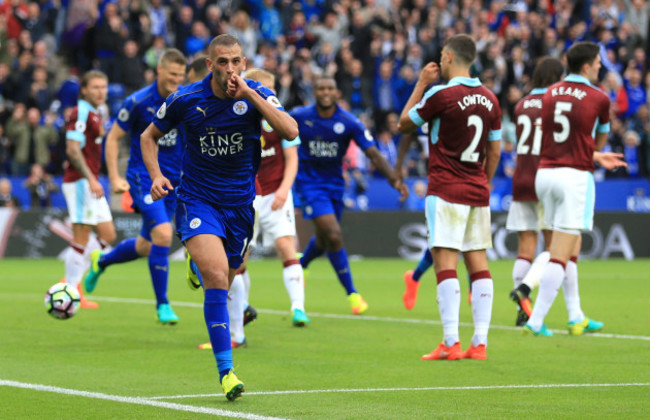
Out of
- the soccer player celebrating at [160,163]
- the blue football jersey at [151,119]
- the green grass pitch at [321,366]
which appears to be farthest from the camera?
the blue football jersey at [151,119]

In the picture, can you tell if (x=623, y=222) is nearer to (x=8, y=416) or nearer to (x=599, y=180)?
(x=599, y=180)

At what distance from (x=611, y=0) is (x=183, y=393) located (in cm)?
2566

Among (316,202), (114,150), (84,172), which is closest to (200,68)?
(114,150)

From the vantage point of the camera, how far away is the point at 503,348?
32.2 ft

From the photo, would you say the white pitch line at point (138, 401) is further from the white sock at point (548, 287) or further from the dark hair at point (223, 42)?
the white sock at point (548, 287)

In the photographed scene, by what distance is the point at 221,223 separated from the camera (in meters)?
7.68

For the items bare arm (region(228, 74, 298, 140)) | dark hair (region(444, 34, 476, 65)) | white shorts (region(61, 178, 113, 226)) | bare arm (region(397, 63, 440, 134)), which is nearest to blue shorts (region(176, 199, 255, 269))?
bare arm (region(228, 74, 298, 140))

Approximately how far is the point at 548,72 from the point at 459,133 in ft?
9.97

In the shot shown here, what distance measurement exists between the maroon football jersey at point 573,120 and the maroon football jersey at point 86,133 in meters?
5.58

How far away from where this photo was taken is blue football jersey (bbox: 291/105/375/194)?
13.1 metres

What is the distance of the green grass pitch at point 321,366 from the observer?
22.5 ft

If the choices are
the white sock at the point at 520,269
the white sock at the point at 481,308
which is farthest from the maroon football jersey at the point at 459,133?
the white sock at the point at 520,269

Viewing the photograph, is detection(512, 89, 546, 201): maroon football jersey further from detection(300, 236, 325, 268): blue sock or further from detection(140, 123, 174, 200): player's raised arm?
detection(140, 123, 174, 200): player's raised arm

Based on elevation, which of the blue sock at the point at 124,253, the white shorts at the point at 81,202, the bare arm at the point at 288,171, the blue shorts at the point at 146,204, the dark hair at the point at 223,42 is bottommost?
the blue sock at the point at 124,253
